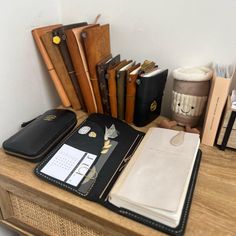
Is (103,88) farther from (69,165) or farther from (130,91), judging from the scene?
(69,165)

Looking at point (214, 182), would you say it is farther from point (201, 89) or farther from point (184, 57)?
point (184, 57)

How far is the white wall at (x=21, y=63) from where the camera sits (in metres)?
0.73

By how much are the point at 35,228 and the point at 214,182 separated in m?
0.55

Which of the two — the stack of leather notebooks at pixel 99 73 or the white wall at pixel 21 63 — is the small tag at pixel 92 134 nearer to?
the stack of leather notebooks at pixel 99 73

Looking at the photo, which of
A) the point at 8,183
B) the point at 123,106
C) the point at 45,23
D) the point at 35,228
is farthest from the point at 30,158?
the point at 45,23

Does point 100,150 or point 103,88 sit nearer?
point 100,150

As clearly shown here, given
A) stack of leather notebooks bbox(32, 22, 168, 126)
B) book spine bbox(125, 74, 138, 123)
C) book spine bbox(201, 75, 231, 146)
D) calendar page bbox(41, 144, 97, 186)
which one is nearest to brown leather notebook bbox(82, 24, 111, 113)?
stack of leather notebooks bbox(32, 22, 168, 126)

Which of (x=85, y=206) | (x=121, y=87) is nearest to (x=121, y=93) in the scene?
(x=121, y=87)

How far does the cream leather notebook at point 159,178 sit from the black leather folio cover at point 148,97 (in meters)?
0.11

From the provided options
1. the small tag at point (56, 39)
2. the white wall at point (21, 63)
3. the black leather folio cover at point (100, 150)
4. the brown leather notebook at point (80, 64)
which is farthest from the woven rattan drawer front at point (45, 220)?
the small tag at point (56, 39)

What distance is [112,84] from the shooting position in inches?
31.0

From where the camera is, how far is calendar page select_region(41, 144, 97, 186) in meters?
0.62

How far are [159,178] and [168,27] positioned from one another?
499 mm

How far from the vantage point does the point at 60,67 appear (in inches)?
32.5
